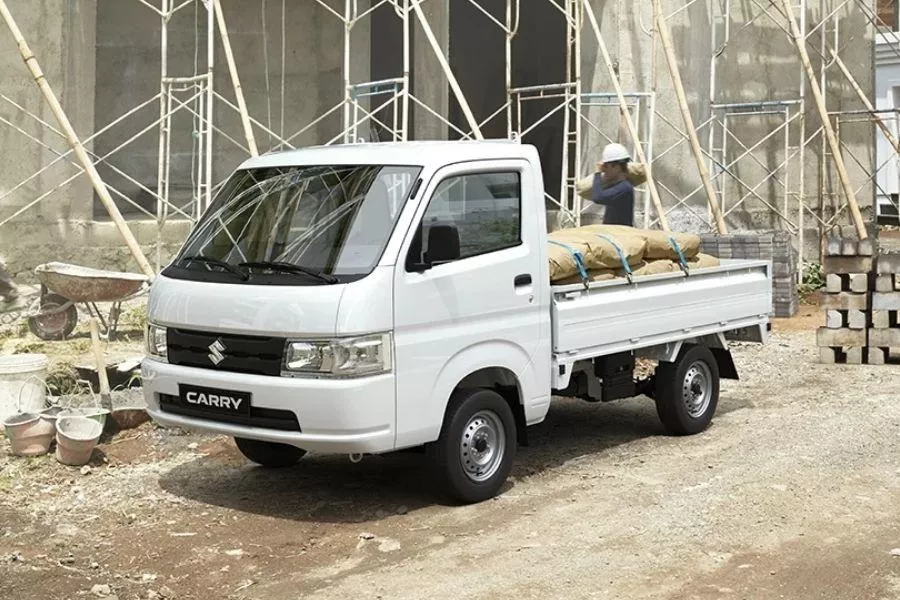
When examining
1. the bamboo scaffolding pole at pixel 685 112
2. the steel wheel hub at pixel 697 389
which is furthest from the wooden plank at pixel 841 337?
the steel wheel hub at pixel 697 389

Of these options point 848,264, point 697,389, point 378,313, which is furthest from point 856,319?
point 378,313

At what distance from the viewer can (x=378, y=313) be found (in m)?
6.74

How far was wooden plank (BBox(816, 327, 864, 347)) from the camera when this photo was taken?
40.3 ft

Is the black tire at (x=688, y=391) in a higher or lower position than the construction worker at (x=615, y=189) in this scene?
lower

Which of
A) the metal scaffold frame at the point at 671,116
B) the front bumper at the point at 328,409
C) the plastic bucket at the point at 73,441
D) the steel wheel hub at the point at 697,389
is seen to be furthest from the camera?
the metal scaffold frame at the point at 671,116

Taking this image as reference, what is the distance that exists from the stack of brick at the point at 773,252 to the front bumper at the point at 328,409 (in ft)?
27.8

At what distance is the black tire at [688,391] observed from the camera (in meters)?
9.09

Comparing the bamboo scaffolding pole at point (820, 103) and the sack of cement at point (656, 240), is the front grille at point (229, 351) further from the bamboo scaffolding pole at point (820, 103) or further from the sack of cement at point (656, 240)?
the bamboo scaffolding pole at point (820, 103)

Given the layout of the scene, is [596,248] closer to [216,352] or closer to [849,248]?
[216,352]

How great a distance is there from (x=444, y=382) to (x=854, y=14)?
13568mm

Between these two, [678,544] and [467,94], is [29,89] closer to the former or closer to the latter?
[467,94]

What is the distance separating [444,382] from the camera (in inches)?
279

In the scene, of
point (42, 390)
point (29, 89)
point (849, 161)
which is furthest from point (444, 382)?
point (849, 161)

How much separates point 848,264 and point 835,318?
518 millimetres
